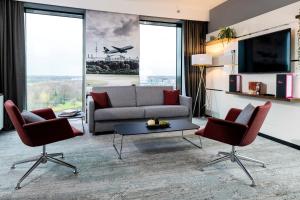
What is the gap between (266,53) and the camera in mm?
4094

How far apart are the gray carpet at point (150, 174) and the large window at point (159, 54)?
9.29 feet

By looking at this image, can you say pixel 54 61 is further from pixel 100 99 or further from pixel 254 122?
pixel 254 122

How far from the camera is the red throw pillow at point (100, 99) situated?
14.7 ft

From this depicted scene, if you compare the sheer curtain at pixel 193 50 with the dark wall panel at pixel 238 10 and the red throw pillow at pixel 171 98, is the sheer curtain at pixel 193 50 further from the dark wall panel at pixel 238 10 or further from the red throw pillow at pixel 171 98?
the red throw pillow at pixel 171 98

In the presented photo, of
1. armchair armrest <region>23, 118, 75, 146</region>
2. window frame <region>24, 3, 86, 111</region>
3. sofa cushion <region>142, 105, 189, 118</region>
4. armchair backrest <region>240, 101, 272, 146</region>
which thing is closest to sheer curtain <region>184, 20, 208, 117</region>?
sofa cushion <region>142, 105, 189, 118</region>

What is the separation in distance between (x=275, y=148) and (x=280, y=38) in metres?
1.75

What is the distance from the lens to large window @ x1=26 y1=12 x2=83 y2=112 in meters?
5.14

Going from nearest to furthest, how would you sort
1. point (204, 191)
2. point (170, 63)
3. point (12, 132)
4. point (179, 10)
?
point (204, 191) < point (12, 132) < point (179, 10) < point (170, 63)

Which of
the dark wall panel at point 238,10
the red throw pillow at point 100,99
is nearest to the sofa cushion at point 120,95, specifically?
the red throw pillow at point 100,99

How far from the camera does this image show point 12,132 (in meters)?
4.50

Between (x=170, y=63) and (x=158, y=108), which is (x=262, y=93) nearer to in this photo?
(x=158, y=108)

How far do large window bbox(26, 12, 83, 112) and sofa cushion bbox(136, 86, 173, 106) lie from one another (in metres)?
1.51

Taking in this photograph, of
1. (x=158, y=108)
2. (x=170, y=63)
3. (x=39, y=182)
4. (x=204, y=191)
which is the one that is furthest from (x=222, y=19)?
(x=39, y=182)

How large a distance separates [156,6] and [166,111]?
2.80 m
